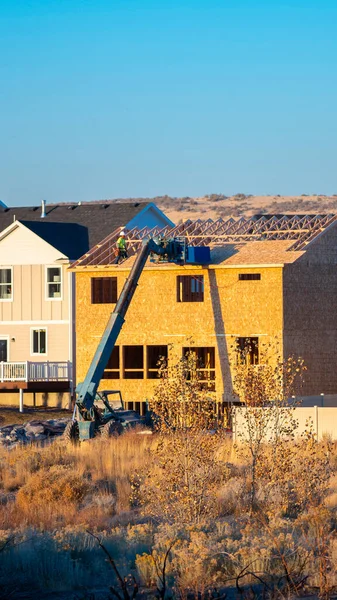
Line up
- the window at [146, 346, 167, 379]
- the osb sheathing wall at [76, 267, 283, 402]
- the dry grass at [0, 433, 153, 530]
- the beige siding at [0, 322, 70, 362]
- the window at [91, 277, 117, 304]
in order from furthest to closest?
1. the beige siding at [0, 322, 70, 362]
2. the window at [91, 277, 117, 304]
3. the window at [146, 346, 167, 379]
4. the osb sheathing wall at [76, 267, 283, 402]
5. the dry grass at [0, 433, 153, 530]

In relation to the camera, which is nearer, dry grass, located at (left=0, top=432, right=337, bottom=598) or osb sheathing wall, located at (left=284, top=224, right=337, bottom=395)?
dry grass, located at (left=0, top=432, right=337, bottom=598)

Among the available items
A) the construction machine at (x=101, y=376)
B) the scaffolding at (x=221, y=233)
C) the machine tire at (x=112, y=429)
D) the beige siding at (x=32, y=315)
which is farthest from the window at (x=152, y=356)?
the machine tire at (x=112, y=429)

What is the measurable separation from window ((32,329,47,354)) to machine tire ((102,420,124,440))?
12.1 meters

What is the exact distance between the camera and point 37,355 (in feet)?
167

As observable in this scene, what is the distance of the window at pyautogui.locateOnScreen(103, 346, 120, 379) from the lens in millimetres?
46938

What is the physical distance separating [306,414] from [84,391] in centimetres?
798

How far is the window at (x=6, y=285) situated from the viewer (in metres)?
51.7

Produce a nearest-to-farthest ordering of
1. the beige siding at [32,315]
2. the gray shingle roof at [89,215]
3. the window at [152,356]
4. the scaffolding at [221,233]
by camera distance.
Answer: the window at [152,356], the scaffolding at [221,233], the beige siding at [32,315], the gray shingle roof at [89,215]

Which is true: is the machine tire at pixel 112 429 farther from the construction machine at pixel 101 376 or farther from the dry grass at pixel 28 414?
the dry grass at pixel 28 414

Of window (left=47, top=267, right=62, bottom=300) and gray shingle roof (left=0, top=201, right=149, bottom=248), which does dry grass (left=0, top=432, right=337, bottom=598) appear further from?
gray shingle roof (left=0, top=201, right=149, bottom=248)

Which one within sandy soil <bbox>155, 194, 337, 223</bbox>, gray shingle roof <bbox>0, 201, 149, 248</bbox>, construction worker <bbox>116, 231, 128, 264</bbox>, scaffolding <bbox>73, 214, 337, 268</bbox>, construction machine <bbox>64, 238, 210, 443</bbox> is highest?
sandy soil <bbox>155, 194, 337, 223</bbox>

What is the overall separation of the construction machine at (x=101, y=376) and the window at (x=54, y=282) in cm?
644

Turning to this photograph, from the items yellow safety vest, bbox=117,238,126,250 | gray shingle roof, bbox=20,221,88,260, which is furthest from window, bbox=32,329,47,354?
yellow safety vest, bbox=117,238,126,250

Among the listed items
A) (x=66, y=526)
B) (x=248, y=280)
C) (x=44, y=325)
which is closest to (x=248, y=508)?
(x=66, y=526)
